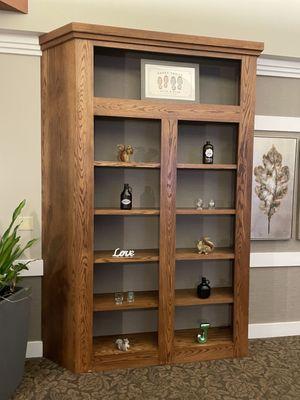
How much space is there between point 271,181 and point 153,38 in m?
1.51

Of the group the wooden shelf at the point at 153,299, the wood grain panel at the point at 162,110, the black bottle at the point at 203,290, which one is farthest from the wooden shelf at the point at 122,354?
the wood grain panel at the point at 162,110

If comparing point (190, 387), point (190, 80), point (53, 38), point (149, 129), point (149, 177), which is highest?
point (53, 38)

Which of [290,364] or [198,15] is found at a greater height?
[198,15]

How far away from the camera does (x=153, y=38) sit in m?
2.69

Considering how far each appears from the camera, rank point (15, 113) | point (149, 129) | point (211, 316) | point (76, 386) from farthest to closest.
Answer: point (211, 316) < point (149, 129) < point (15, 113) < point (76, 386)

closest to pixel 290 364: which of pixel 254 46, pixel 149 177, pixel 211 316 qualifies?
pixel 211 316

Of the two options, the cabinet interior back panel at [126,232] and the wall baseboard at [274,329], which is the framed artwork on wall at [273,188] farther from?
the cabinet interior back panel at [126,232]

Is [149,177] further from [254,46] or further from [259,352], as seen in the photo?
[259,352]

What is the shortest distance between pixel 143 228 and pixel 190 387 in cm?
117

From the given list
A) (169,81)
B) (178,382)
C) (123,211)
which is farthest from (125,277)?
(169,81)

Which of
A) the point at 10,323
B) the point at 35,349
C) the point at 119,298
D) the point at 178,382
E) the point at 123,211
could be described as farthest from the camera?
the point at 35,349

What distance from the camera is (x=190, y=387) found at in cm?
259

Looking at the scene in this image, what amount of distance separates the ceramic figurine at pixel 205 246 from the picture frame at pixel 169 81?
106cm

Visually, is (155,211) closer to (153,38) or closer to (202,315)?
(202,315)
